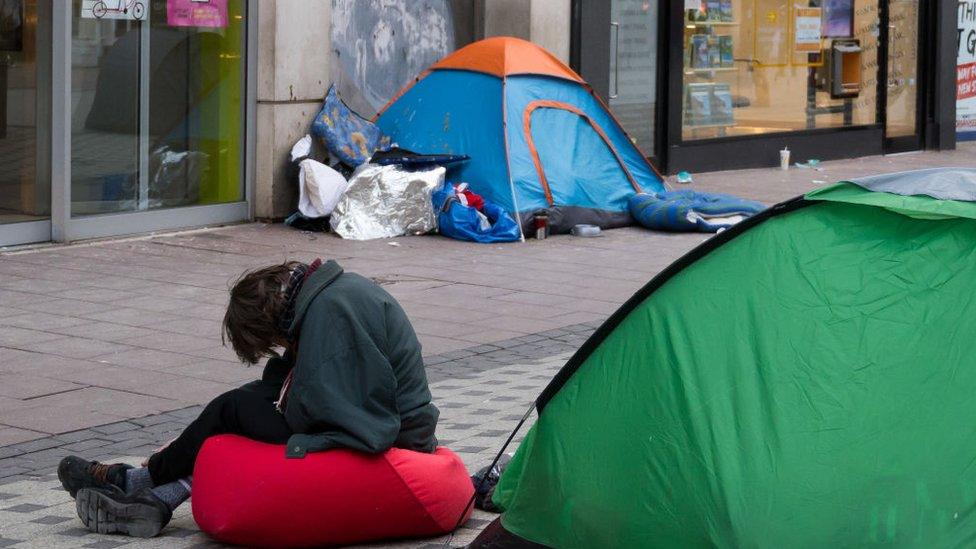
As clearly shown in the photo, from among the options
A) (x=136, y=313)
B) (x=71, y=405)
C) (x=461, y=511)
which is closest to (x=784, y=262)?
(x=461, y=511)

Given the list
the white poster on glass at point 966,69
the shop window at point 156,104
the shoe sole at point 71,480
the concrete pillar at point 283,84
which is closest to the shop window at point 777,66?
the white poster on glass at point 966,69

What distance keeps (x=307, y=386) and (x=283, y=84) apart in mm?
7929

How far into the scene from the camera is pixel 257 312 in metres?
4.86

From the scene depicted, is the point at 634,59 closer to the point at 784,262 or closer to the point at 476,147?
the point at 476,147

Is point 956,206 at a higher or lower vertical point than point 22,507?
higher

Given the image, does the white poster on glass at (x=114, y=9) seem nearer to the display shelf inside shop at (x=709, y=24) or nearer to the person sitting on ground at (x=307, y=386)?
the person sitting on ground at (x=307, y=386)

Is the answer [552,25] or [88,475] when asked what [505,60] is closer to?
[552,25]

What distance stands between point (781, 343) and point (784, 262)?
274 mm

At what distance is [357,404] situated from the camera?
490 centimetres

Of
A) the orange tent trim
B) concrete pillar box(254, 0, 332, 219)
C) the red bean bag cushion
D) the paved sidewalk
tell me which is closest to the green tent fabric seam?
the red bean bag cushion

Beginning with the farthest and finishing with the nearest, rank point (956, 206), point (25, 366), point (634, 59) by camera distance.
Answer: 1. point (634, 59)
2. point (25, 366)
3. point (956, 206)

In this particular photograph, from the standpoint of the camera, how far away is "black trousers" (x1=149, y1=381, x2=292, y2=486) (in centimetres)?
502

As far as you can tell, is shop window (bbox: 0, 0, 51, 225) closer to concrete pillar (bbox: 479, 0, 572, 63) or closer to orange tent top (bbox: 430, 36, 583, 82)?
orange tent top (bbox: 430, 36, 583, 82)

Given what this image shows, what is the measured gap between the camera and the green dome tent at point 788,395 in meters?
4.30
